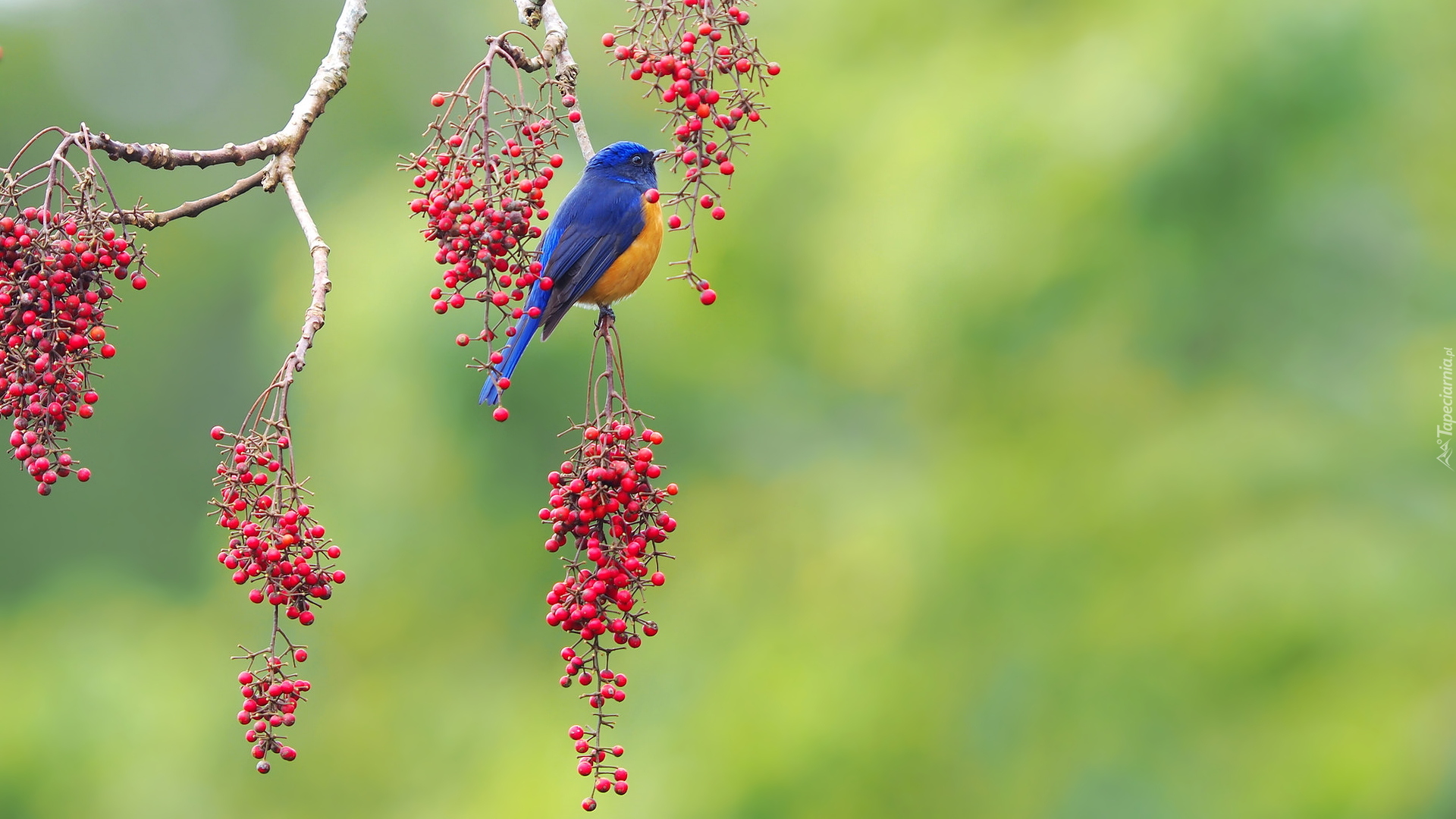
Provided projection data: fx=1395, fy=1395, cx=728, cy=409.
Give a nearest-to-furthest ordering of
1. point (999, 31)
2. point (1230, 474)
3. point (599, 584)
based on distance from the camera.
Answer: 1. point (599, 584)
2. point (1230, 474)
3. point (999, 31)

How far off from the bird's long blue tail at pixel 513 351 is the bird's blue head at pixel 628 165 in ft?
2.29

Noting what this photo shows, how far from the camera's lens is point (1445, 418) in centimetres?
669

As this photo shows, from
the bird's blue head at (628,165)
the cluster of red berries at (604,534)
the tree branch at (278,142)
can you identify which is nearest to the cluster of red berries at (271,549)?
the cluster of red berries at (604,534)

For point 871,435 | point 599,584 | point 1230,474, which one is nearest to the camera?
point 599,584

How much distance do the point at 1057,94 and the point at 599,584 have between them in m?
5.87

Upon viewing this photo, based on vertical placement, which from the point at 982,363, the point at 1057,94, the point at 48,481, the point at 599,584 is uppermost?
the point at 1057,94

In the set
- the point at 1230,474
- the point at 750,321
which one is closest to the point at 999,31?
the point at 750,321

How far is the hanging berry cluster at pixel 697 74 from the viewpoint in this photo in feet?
7.62

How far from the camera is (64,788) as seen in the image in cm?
1331

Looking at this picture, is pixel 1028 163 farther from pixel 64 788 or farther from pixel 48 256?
pixel 64 788

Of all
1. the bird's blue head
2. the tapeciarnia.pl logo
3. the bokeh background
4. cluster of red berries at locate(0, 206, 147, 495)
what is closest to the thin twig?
cluster of red berries at locate(0, 206, 147, 495)

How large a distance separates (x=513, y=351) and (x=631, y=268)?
656 mm

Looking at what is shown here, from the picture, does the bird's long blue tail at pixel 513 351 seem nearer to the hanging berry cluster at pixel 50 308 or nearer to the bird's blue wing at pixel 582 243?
the bird's blue wing at pixel 582 243

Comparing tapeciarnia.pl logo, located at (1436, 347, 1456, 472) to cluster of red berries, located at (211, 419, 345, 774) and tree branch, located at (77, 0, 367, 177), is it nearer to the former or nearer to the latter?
tree branch, located at (77, 0, 367, 177)
